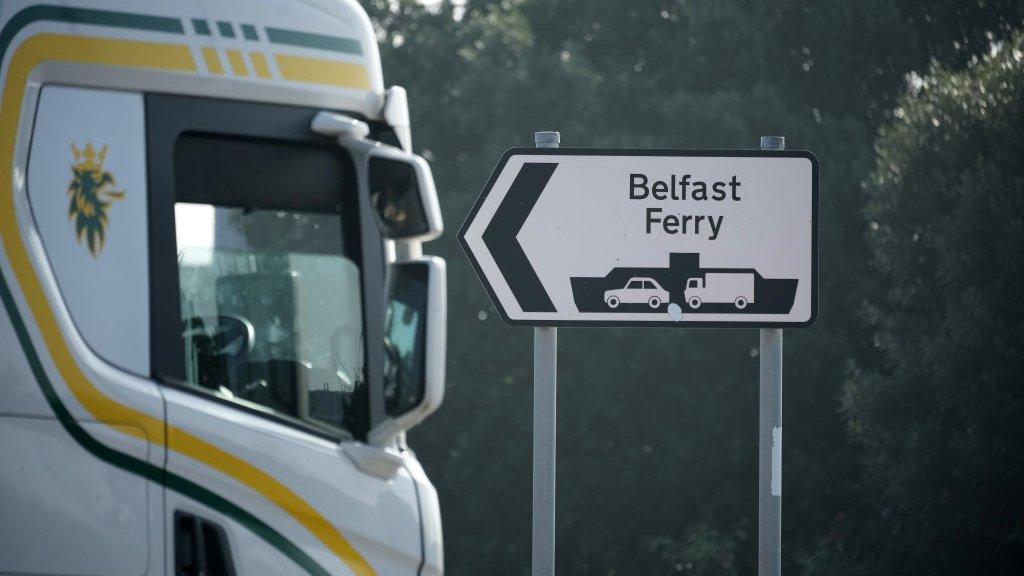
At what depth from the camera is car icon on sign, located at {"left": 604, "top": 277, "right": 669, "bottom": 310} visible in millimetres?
4723

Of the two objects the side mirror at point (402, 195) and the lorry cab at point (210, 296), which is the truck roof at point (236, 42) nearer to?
the lorry cab at point (210, 296)

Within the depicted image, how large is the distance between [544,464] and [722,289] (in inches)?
30.6

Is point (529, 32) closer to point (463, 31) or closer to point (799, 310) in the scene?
point (463, 31)

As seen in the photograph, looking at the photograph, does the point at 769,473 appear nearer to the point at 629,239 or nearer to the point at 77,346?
the point at 629,239

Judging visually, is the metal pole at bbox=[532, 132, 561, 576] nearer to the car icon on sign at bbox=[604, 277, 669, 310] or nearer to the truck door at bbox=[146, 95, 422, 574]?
the car icon on sign at bbox=[604, 277, 669, 310]

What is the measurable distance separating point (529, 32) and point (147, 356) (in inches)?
882

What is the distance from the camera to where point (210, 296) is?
10.7 ft

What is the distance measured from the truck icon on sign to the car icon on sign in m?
0.10

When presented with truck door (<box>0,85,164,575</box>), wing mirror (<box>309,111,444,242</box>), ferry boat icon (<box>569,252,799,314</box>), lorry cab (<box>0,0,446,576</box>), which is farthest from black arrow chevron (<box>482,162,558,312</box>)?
truck door (<box>0,85,164,575</box>)

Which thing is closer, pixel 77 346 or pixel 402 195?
pixel 77 346

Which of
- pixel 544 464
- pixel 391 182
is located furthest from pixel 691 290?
pixel 391 182

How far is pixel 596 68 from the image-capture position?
25.5m

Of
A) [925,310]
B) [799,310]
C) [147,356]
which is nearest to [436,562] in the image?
[147,356]

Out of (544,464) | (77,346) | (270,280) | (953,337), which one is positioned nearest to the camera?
(77,346)
